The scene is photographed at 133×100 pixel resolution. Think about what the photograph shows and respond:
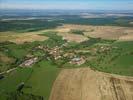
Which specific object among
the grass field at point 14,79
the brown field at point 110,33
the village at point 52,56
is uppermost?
the grass field at point 14,79

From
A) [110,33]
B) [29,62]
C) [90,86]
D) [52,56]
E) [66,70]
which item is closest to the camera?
[90,86]

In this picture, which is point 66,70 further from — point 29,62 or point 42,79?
point 29,62

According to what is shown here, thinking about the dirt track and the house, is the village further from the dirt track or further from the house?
the dirt track

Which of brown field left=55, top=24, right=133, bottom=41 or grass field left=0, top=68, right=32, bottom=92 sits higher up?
grass field left=0, top=68, right=32, bottom=92

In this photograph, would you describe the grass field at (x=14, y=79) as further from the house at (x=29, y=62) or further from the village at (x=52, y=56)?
the village at (x=52, y=56)

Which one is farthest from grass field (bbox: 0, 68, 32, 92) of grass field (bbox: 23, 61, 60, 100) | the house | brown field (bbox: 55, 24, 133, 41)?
brown field (bbox: 55, 24, 133, 41)

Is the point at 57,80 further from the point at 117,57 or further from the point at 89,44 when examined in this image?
the point at 89,44

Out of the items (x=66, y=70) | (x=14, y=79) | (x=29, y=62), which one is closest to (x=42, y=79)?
(x=14, y=79)

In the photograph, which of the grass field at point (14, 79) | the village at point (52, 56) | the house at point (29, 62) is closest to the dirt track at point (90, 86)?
the grass field at point (14, 79)

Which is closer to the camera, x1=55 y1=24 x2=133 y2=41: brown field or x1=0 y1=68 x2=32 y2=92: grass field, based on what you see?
x1=0 y1=68 x2=32 y2=92: grass field

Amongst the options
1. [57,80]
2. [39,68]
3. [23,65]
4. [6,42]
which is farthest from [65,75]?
[6,42]
